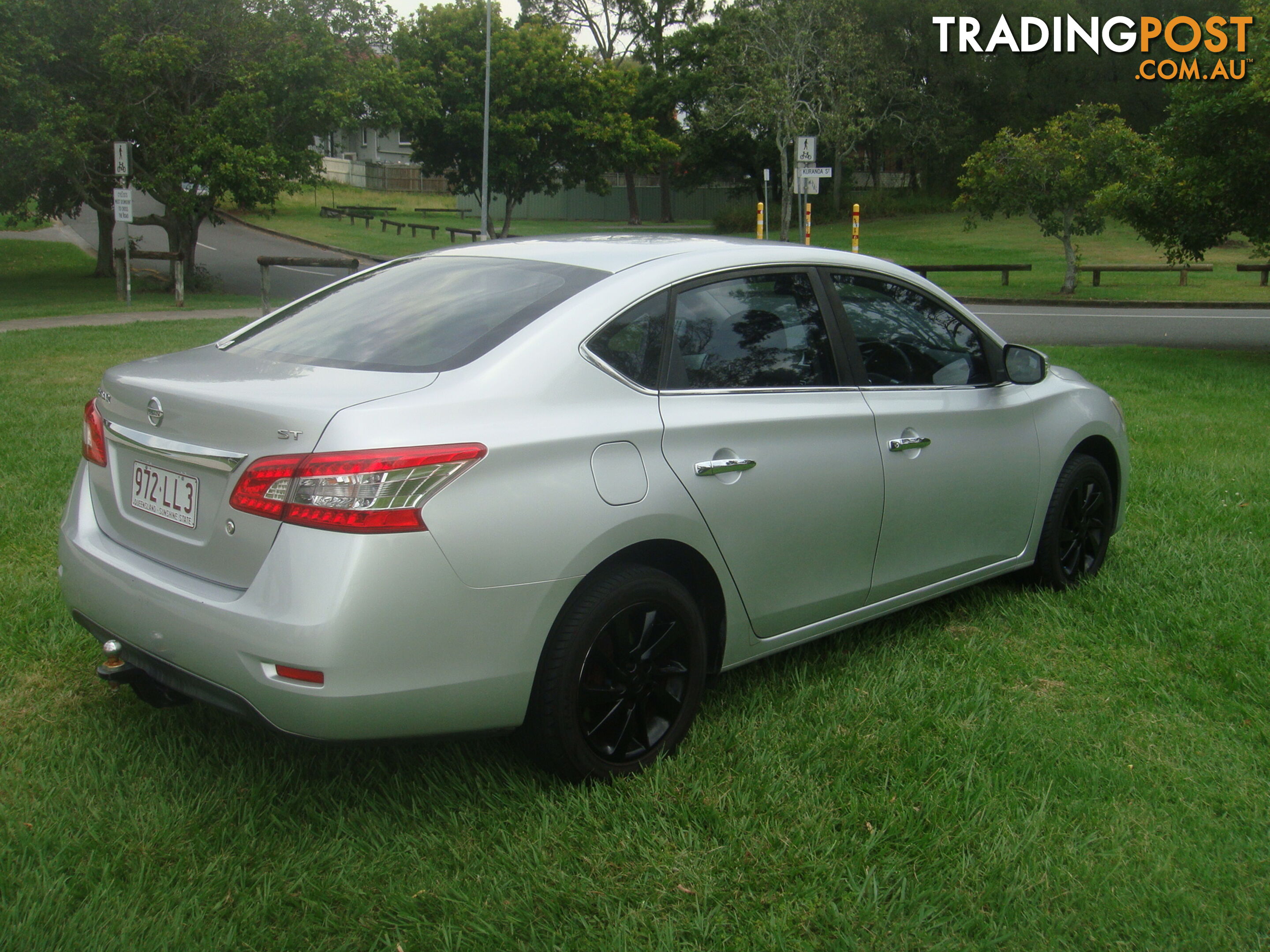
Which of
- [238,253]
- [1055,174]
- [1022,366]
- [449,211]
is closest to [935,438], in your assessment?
[1022,366]

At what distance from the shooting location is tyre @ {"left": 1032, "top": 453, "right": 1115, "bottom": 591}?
4918mm

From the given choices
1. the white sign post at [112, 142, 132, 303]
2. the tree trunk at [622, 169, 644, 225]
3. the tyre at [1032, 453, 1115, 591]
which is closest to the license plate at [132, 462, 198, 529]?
the tyre at [1032, 453, 1115, 591]

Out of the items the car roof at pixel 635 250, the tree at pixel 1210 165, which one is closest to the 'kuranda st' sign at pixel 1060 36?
the tree at pixel 1210 165

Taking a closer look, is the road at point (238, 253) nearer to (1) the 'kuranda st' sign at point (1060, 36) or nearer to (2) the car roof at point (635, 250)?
(2) the car roof at point (635, 250)

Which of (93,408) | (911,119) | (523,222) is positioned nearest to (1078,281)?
(911,119)

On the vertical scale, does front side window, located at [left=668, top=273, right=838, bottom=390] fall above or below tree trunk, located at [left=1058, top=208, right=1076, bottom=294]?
below

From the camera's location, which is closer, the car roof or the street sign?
the car roof

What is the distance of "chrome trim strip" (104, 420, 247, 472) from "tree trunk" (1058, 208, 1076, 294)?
79.1ft

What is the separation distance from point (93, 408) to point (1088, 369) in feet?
37.2

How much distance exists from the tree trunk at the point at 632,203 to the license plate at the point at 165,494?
5482cm

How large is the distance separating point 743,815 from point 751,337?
152 cm

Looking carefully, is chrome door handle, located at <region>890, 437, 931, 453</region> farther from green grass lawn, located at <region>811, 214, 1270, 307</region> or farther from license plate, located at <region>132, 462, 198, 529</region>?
green grass lawn, located at <region>811, 214, 1270, 307</region>

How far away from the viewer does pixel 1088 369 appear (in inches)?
503

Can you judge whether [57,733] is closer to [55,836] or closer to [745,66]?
[55,836]
